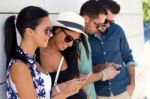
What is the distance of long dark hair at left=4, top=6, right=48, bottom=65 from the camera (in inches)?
85.2

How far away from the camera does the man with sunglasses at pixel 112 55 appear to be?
3.38 meters

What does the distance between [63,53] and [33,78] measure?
0.50 metres

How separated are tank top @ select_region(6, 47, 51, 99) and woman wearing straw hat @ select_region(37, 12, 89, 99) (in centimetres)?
21

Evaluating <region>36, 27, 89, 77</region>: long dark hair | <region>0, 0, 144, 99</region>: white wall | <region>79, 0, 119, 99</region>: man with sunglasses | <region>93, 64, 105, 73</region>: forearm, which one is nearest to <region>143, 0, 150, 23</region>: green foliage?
<region>0, 0, 144, 99</region>: white wall

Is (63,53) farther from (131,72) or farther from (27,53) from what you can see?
(131,72)

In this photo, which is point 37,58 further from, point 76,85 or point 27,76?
point 27,76

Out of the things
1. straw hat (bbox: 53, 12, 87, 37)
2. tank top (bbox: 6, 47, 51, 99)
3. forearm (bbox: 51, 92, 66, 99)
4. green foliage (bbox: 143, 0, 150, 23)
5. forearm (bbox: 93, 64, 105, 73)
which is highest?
straw hat (bbox: 53, 12, 87, 37)

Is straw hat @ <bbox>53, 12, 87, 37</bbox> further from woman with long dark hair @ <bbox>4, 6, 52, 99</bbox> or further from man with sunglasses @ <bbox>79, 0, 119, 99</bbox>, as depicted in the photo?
man with sunglasses @ <bbox>79, 0, 119, 99</bbox>

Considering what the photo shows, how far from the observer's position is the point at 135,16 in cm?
745

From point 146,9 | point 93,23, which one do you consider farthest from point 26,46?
point 146,9

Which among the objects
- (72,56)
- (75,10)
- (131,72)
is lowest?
(131,72)

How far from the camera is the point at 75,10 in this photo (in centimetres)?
393

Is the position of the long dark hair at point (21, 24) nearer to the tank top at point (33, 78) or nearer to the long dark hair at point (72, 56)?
the tank top at point (33, 78)

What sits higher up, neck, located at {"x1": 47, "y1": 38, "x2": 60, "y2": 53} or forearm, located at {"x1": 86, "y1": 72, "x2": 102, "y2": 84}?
neck, located at {"x1": 47, "y1": 38, "x2": 60, "y2": 53}
